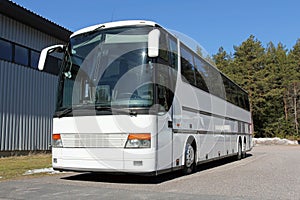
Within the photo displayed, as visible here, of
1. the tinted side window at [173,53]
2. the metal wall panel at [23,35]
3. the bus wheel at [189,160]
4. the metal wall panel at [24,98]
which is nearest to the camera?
the tinted side window at [173,53]

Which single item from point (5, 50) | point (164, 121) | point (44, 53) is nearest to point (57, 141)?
point (44, 53)

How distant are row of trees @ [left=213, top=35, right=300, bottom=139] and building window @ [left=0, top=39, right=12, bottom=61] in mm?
43613

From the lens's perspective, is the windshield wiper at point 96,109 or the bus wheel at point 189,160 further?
the bus wheel at point 189,160

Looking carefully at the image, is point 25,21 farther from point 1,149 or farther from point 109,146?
point 109,146

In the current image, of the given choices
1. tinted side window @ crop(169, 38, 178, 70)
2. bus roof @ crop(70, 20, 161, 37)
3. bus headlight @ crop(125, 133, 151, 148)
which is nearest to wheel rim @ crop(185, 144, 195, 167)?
tinted side window @ crop(169, 38, 178, 70)

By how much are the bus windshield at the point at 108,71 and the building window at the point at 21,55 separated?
373 inches

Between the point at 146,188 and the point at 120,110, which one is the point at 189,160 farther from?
the point at 120,110

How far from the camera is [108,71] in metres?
7.92

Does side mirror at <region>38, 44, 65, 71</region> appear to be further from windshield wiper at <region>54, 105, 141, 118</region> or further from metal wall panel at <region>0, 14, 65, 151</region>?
metal wall panel at <region>0, 14, 65, 151</region>

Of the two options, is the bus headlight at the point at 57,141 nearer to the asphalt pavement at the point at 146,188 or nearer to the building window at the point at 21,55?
the asphalt pavement at the point at 146,188

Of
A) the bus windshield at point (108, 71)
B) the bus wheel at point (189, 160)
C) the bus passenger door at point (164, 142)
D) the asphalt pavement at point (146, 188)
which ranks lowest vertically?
the asphalt pavement at point (146, 188)

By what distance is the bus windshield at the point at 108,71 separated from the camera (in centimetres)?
762

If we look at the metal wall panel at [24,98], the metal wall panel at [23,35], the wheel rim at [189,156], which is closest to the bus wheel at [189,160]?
the wheel rim at [189,156]

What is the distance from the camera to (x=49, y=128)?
19.2 m
